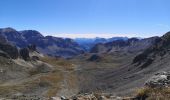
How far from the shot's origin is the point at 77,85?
147 meters

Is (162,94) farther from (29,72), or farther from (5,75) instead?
(29,72)

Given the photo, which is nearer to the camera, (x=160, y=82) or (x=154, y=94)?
(x=154, y=94)

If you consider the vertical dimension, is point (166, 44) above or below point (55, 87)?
above

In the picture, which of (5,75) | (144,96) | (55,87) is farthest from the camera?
(5,75)

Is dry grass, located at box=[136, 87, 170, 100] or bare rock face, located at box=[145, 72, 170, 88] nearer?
dry grass, located at box=[136, 87, 170, 100]

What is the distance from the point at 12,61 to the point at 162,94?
188832mm

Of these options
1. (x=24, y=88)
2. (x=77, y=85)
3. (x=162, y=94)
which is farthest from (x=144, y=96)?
(x=77, y=85)

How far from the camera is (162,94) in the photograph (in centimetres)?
1694

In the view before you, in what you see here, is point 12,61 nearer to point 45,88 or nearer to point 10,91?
point 45,88

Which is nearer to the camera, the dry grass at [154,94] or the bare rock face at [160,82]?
the dry grass at [154,94]

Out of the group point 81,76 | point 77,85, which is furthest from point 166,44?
point 77,85

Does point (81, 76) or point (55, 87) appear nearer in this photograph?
point (55, 87)

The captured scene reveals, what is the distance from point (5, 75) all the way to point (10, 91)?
53710 mm

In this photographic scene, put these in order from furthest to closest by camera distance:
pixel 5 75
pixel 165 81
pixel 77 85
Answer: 1. pixel 5 75
2. pixel 77 85
3. pixel 165 81
